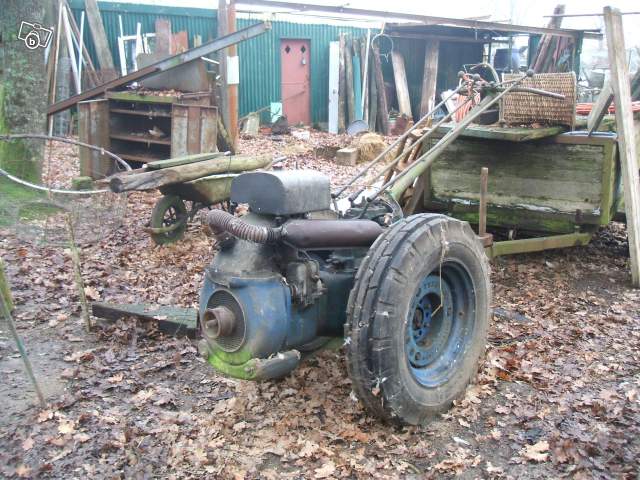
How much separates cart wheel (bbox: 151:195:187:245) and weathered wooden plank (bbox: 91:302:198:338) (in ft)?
6.41

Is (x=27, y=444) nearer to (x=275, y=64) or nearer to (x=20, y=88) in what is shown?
(x=20, y=88)

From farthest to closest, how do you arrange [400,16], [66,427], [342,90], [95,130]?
[342,90]
[400,16]
[95,130]
[66,427]

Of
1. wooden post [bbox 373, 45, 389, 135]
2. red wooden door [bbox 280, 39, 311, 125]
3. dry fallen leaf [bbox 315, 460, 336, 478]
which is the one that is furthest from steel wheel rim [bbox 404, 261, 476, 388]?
red wooden door [bbox 280, 39, 311, 125]

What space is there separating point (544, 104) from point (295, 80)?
14518 millimetres

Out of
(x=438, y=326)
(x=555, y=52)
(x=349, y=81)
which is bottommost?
(x=438, y=326)

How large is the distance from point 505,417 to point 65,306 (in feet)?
11.4

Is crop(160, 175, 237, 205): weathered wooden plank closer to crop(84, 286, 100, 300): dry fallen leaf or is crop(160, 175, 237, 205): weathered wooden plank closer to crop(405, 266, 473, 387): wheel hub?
crop(84, 286, 100, 300): dry fallen leaf

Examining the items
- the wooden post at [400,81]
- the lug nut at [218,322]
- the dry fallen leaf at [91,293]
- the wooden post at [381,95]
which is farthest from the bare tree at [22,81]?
the wooden post at [400,81]

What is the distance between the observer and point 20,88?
8.27 metres

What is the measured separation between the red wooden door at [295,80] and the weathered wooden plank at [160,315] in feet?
50.4

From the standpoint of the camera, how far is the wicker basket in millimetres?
5941

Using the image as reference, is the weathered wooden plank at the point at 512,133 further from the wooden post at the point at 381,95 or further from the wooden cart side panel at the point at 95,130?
the wooden post at the point at 381,95

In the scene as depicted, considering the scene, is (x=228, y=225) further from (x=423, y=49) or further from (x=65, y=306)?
(x=423, y=49)

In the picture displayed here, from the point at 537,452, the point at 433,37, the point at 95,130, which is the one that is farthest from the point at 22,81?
the point at 433,37
